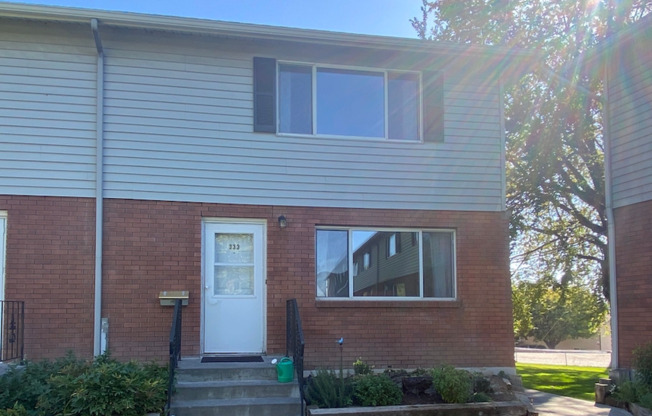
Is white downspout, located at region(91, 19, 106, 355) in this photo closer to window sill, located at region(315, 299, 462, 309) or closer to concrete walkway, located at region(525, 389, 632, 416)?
window sill, located at region(315, 299, 462, 309)

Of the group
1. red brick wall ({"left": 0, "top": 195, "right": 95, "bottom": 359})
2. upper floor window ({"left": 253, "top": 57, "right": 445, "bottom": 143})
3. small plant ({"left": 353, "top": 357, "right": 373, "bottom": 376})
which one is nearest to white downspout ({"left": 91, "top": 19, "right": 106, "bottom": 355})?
red brick wall ({"left": 0, "top": 195, "right": 95, "bottom": 359})

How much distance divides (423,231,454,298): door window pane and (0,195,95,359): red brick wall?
4771 mm

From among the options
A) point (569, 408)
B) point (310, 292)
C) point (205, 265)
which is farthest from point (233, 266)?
point (569, 408)

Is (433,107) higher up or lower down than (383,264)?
higher up

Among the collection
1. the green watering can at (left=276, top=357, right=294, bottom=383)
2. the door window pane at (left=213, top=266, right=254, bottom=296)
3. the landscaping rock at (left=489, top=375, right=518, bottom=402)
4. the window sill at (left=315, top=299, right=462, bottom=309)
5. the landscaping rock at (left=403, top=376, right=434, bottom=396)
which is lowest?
the landscaping rock at (left=489, top=375, right=518, bottom=402)

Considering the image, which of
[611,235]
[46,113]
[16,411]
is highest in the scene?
[46,113]

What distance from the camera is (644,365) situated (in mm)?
7898

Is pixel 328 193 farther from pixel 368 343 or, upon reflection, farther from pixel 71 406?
pixel 71 406

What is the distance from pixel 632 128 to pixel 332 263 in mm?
5277

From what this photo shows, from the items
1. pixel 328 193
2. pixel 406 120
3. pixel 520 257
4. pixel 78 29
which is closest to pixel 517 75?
pixel 406 120

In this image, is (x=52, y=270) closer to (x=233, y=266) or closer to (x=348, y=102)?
(x=233, y=266)

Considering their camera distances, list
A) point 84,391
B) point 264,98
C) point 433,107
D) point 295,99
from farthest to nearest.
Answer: point 433,107 < point 295,99 < point 264,98 < point 84,391

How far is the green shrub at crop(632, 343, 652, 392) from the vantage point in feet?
25.7

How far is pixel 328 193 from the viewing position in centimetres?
860
